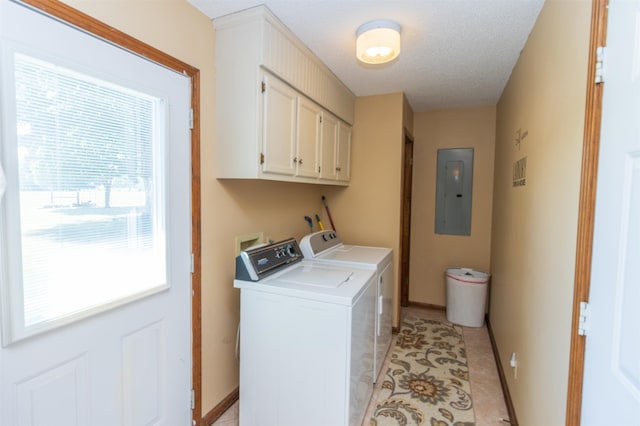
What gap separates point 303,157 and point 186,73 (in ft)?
2.97

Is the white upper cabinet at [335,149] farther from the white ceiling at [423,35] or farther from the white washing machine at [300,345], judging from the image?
the white washing machine at [300,345]

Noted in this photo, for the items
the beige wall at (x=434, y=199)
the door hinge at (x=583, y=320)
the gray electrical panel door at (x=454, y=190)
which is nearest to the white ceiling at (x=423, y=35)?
the beige wall at (x=434, y=199)

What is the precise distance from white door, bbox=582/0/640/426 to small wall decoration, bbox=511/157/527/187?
0.98 metres

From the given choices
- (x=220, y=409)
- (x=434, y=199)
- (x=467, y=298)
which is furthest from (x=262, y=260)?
(x=434, y=199)

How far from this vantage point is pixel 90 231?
1.25 meters

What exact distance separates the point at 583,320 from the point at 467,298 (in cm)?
243

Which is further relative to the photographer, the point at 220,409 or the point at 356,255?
the point at 356,255

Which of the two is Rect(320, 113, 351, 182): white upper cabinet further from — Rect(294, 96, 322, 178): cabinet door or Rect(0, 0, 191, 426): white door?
Rect(0, 0, 191, 426): white door

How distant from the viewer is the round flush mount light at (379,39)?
173cm

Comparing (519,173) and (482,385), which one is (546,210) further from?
(482,385)

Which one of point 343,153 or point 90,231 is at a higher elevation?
point 343,153

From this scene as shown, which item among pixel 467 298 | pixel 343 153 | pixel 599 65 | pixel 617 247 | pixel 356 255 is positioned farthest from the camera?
pixel 467 298

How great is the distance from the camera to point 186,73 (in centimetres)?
164

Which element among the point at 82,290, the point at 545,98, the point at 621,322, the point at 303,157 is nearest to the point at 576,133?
the point at 545,98
